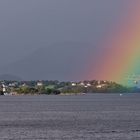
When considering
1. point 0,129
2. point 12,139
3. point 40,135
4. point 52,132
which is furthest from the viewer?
point 0,129

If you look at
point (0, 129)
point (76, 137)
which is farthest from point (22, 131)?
point (76, 137)

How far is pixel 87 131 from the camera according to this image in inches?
3868

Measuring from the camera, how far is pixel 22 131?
99.4 metres

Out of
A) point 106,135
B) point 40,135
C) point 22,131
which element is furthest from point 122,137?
point 22,131

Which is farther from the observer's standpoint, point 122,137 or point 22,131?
point 22,131

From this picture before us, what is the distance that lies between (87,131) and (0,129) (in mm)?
15489

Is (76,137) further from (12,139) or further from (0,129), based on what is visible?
(0,129)

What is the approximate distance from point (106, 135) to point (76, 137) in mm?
4970

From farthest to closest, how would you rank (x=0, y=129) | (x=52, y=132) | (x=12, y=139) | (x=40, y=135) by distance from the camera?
(x=0, y=129) → (x=52, y=132) → (x=40, y=135) → (x=12, y=139)

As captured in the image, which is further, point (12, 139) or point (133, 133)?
point (133, 133)

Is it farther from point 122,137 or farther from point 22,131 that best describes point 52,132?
point 122,137

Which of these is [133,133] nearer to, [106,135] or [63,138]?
[106,135]

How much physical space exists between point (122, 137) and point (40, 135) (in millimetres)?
12855

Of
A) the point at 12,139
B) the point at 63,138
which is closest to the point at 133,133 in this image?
the point at 63,138
